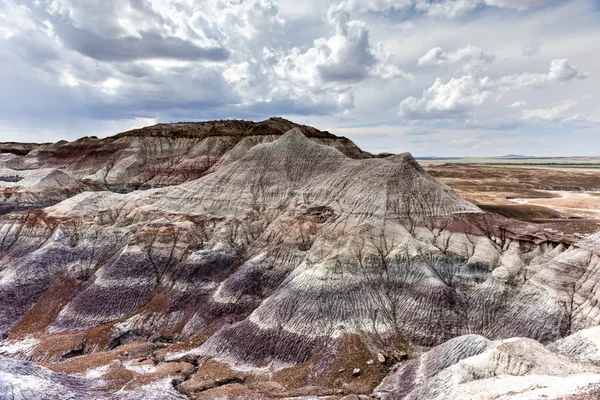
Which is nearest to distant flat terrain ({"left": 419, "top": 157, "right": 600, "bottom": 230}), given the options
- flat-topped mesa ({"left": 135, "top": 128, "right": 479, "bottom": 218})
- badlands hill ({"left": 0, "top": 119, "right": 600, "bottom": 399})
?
badlands hill ({"left": 0, "top": 119, "right": 600, "bottom": 399})

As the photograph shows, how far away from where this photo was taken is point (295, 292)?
3434 cm

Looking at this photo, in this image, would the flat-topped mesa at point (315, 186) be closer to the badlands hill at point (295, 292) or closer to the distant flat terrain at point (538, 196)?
the badlands hill at point (295, 292)

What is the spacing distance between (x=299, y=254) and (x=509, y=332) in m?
21.9

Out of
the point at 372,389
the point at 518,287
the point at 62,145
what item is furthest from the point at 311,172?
the point at 62,145

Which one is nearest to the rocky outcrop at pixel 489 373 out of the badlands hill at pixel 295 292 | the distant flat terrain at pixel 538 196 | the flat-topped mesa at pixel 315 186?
the badlands hill at pixel 295 292

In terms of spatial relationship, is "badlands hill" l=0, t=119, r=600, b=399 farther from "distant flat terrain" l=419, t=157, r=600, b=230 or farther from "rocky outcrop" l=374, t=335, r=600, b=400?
"distant flat terrain" l=419, t=157, r=600, b=230

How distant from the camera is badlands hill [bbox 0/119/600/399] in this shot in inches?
984

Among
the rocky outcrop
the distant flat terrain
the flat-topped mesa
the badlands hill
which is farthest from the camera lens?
the distant flat terrain

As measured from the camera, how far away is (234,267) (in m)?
43.2

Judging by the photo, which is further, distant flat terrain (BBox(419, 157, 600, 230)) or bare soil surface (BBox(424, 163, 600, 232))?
distant flat terrain (BBox(419, 157, 600, 230))

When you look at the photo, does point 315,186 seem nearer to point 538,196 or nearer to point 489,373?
point 489,373

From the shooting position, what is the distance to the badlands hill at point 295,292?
24984 mm

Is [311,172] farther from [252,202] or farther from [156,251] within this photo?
[156,251]

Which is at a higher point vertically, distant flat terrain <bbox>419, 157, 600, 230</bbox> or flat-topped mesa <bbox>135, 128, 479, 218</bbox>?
flat-topped mesa <bbox>135, 128, 479, 218</bbox>
